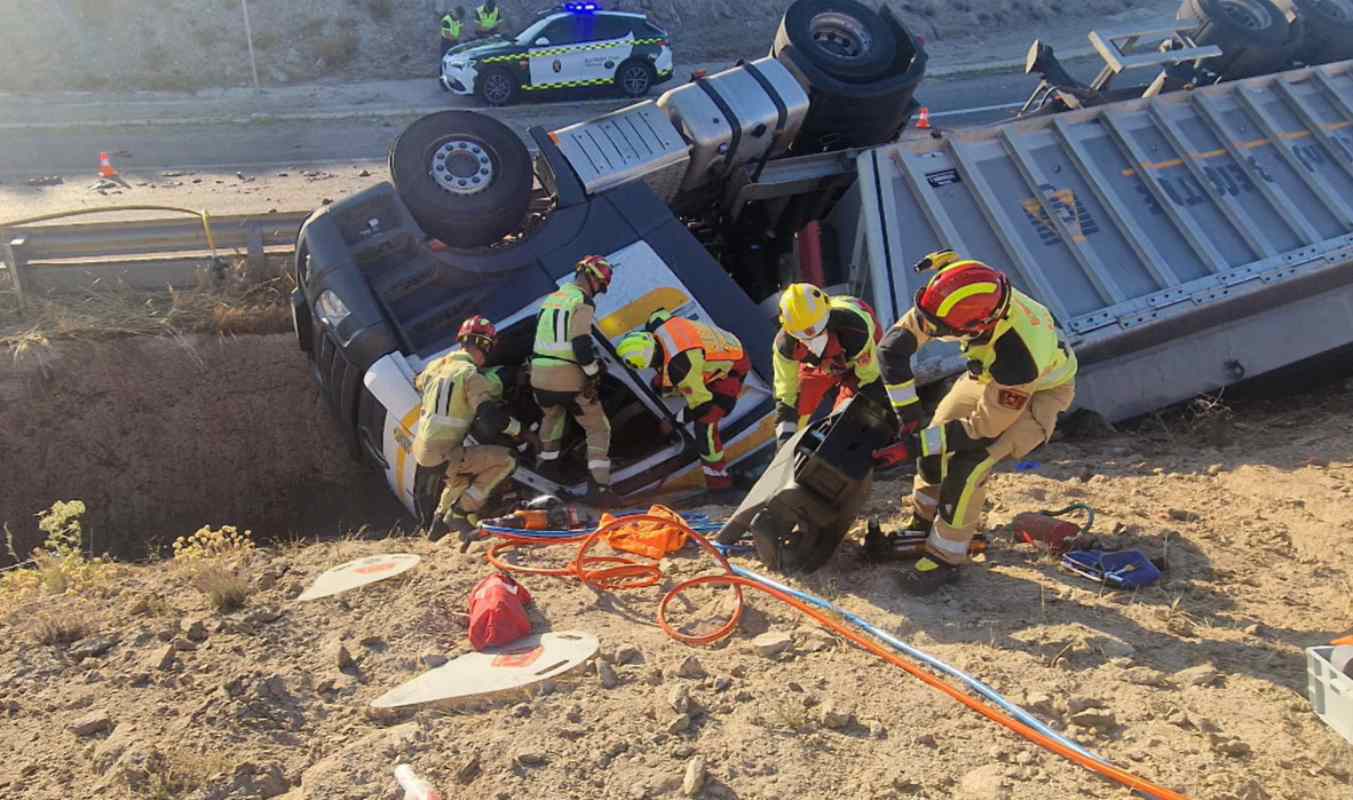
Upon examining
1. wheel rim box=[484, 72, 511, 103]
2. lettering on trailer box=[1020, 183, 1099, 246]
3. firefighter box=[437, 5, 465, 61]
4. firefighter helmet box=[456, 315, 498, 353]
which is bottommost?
firefighter helmet box=[456, 315, 498, 353]

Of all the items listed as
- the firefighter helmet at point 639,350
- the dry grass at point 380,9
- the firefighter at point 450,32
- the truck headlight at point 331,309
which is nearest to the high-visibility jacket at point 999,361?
the firefighter helmet at point 639,350

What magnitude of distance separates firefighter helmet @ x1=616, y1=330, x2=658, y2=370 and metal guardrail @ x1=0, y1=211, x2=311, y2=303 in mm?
4329

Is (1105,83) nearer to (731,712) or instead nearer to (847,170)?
(847,170)

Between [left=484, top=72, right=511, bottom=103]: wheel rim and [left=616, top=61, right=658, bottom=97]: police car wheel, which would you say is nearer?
[left=484, top=72, right=511, bottom=103]: wheel rim

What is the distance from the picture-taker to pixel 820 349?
5359mm

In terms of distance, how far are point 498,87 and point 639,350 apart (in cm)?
1130

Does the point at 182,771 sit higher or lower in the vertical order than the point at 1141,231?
lower

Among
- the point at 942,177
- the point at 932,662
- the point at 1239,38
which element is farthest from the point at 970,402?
the point at 1239,38

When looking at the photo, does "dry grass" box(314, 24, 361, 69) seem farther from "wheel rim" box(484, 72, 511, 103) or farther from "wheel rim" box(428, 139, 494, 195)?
"wheel rim" box(428, 139, 494, 195)

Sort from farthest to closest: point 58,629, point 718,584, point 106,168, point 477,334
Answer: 1. point 106,168
2. point 477,334
3. point 718,584
4. point 58,629

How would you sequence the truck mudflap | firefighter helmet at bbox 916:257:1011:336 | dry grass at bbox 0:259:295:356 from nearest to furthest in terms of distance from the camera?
firefighter helmet at bbox 916:257:1011:336 < the truck mudflap < dry grass at bbox 0:259:295:356

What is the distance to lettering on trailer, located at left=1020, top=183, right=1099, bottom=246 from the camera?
24.5 ft

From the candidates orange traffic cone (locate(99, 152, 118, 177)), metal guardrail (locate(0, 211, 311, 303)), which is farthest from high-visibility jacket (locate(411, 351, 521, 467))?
orange traffic cone (locate(99, 152, 118, 177))

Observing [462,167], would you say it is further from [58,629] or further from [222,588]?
[58,629]
